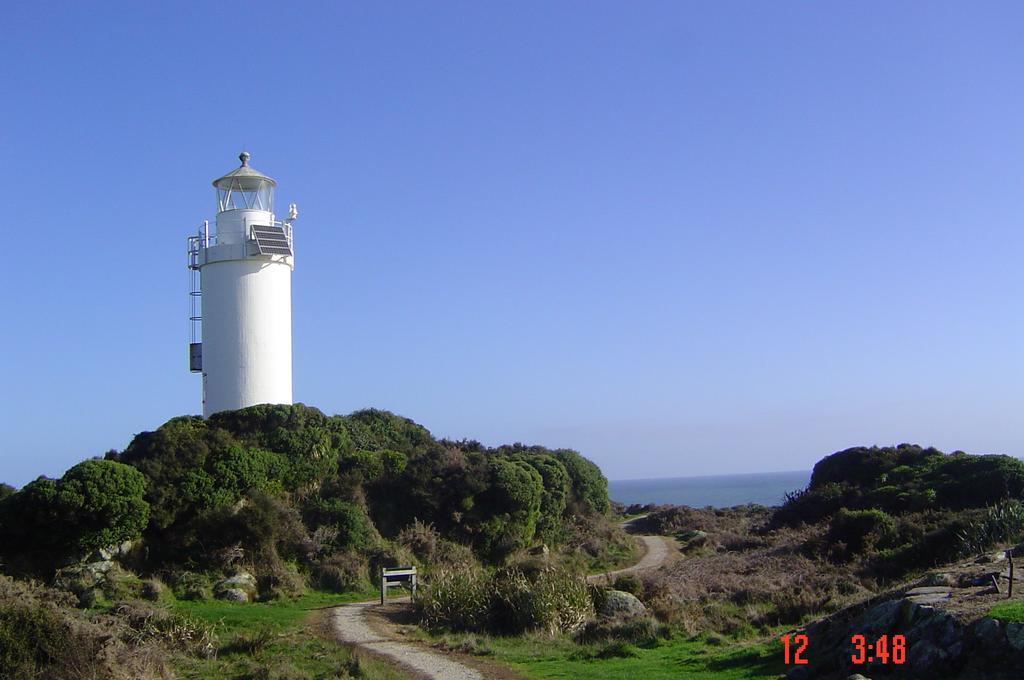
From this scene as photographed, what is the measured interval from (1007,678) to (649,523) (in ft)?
115

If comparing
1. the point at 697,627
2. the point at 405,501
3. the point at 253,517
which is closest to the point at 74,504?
the point at 253,517

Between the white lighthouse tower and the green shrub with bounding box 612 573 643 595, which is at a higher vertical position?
the white lighthouse tower

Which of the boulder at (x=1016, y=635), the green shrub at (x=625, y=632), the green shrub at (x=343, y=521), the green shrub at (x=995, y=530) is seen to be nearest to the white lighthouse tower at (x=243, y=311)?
the green shrub at (x=343, y=521)

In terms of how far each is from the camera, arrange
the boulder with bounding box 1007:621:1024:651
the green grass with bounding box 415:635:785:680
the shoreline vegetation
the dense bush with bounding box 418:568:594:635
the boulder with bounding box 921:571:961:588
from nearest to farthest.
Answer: the boulder with bounding box 1007:621:1024:651, the boulder with bounding box 921:571:961:588, the green grass with bounding box 415:635:785:680, the shoreline vegetation, the dense bush with bounding box 418:568:594:635

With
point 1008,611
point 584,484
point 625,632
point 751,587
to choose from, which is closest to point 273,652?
point 625,632

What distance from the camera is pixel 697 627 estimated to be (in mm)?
16625

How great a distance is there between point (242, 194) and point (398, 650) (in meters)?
19.5

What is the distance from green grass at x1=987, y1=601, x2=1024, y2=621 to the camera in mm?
9410

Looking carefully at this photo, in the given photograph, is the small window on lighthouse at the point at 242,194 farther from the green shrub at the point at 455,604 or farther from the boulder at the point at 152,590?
the green shrub at the point at 455,604

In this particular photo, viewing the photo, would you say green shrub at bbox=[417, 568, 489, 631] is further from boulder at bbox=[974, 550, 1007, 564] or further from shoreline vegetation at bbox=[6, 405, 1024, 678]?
boulder at bbox=[974, 550, 1007, 564]

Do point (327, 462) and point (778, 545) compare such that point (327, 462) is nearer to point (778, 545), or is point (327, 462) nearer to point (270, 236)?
point (270, 236)

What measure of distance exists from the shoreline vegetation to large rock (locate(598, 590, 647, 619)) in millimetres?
47
